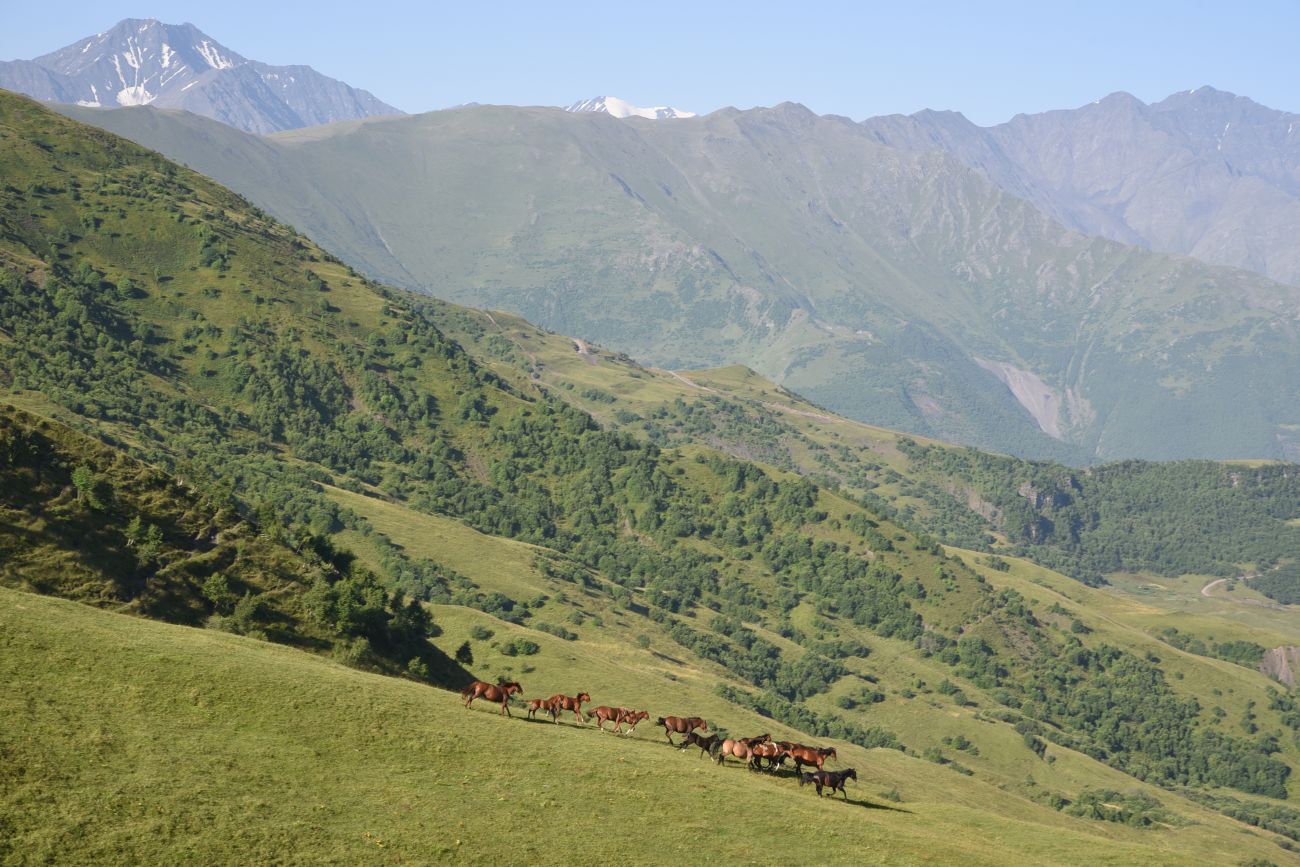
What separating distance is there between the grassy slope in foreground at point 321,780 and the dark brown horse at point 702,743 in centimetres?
244

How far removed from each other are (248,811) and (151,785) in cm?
357

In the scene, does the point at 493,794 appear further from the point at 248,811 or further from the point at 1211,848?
the point at 1211,848

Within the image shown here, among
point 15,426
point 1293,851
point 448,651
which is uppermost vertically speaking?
point 15,426

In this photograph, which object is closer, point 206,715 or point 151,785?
point 151,785

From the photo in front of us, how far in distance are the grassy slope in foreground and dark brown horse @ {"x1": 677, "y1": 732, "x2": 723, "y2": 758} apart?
2.44 metres

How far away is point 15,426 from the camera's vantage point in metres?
82.2

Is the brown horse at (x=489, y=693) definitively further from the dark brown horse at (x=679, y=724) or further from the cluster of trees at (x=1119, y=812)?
the cluster of trees at (x=1119, y=812)

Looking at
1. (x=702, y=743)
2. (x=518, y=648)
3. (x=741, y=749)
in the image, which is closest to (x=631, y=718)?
(x=702, y=743)

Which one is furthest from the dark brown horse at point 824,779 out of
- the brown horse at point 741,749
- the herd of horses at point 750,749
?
the brown horse at point 741,749

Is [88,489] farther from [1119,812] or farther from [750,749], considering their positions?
[1119,812]

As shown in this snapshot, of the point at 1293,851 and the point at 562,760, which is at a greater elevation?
the point at 562,760

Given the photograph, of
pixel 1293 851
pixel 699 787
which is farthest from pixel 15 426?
pixel 1293 851

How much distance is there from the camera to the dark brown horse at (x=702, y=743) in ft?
209

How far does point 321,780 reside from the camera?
149 feet
